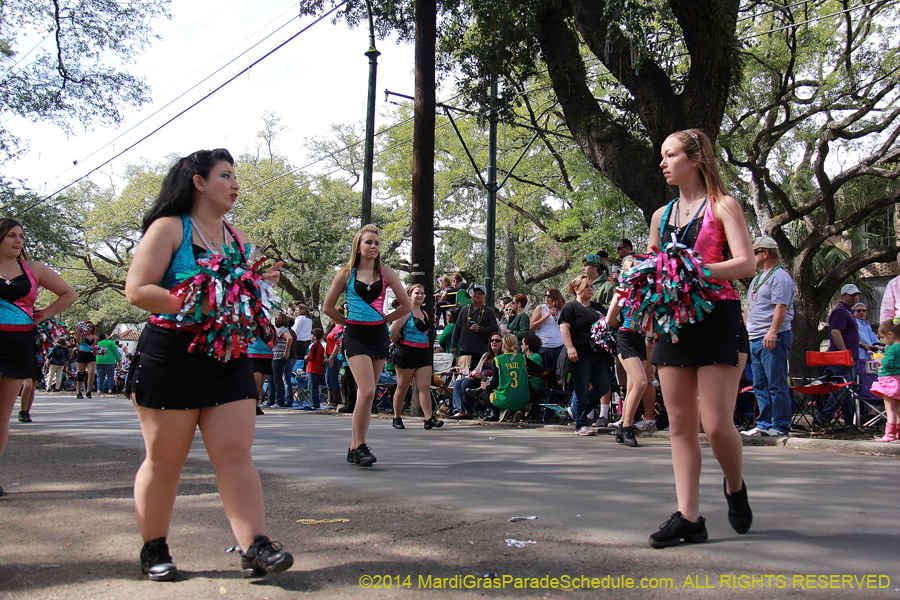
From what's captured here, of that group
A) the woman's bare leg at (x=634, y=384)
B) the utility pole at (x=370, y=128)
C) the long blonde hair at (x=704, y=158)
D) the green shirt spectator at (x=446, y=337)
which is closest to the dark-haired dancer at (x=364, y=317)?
the woman's bare leg at (x=634, y=384)

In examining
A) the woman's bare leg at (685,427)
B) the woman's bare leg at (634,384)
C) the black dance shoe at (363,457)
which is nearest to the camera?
the woman's bare leg at (685,427)

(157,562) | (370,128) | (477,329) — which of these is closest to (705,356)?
(157,562)

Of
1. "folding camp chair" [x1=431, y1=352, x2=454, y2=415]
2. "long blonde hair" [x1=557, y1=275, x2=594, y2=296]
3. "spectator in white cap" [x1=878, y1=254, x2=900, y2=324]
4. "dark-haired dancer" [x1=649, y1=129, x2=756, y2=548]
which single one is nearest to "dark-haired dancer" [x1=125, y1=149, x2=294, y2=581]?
"dark-haired dancer" [x1=649, y1=129, x2=756, y2=548]

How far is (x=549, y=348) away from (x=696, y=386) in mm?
7914

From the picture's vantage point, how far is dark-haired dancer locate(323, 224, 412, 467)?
6316mm

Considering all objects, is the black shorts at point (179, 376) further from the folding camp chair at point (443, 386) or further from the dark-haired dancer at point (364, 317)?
the folding camp chair at point (443, 386)

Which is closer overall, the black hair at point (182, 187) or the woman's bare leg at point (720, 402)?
the black hair at point (182, 187)

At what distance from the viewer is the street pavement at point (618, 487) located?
3564 millimetres

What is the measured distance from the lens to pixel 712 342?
362cm

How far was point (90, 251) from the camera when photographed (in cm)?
4441

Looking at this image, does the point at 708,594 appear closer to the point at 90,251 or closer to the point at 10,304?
the point at 10,304

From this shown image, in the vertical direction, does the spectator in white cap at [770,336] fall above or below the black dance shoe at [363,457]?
above

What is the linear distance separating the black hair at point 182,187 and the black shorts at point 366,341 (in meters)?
3.21

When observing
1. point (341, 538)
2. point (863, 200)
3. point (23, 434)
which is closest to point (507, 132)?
point (863, 200)
